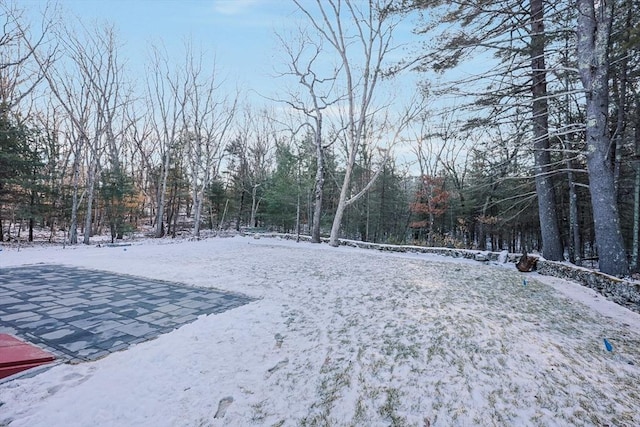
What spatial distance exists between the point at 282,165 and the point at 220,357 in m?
16.7

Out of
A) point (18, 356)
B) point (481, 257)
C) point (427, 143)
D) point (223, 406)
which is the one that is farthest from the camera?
point (427, 143)

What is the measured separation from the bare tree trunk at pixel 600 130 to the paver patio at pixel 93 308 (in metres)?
6.34

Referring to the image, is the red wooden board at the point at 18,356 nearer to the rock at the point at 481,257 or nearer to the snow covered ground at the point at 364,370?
the snow covered ground at the point at 364,370

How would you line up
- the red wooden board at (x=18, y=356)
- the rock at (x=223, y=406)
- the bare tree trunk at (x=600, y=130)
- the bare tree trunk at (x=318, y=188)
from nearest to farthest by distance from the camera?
the rock at (x=223, y=406)
the red wooden board at (x=18, y=356)
the bare tree trunk at (x=600, y=130)
the bare tree trunk at (x=318, y=188)

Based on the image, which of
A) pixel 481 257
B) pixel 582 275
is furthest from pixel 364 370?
pixel 481 257

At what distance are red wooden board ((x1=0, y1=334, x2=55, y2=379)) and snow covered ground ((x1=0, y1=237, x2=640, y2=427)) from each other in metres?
0.15

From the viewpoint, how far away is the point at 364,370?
236 cm

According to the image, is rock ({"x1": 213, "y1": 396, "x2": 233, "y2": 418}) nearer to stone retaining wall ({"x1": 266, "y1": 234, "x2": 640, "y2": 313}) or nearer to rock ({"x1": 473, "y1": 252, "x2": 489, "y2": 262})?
stone retaining wall ({"x1": 266, "y1": 234, "x2": 640, "y2": 313})

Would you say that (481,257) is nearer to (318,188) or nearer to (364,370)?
(318,188)

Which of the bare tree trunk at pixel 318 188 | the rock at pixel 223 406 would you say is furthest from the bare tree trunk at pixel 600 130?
the bare tree trunk at pixel 318 188

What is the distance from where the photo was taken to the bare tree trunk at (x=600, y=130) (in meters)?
5.02

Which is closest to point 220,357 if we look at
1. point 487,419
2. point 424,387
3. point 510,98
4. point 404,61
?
point 424,387

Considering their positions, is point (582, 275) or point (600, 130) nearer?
point (600, 130)

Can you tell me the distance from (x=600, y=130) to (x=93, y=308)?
8485 mm
